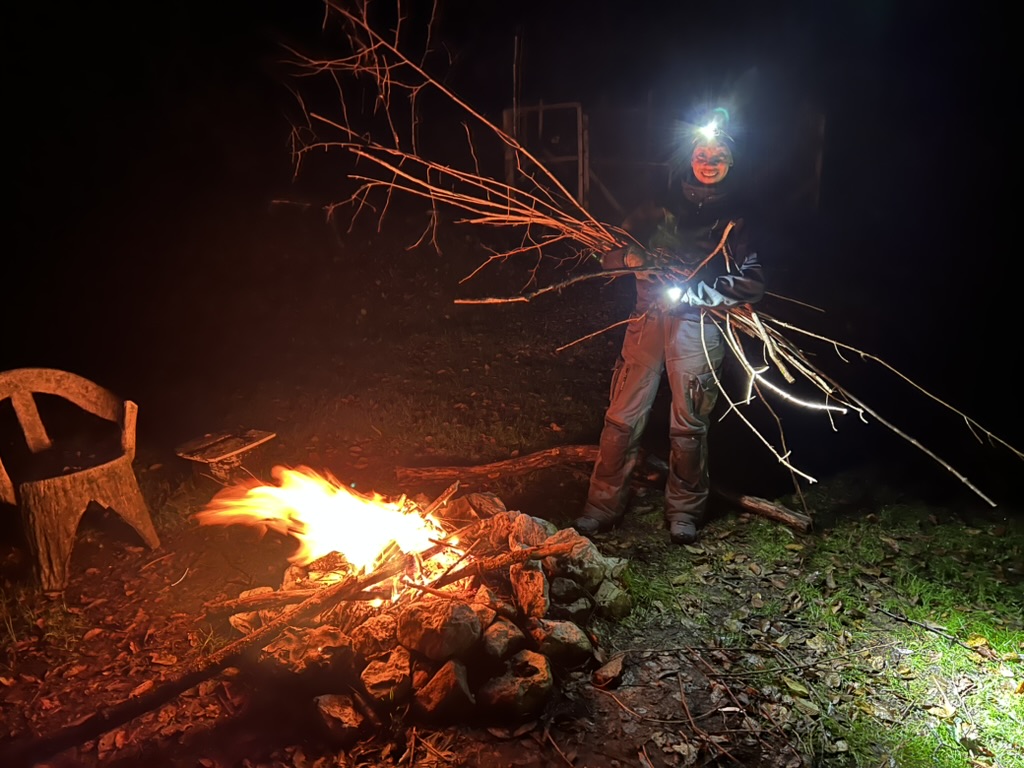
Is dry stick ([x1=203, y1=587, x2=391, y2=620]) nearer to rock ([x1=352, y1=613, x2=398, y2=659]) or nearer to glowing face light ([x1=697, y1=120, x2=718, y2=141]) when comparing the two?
rock ([x1=352, y1=613, x2=398, y2=659])

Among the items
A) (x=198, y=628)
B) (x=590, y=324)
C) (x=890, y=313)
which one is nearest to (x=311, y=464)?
(x=198, y=628)

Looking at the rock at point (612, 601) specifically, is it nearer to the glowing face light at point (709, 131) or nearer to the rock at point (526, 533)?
the rock at point (526, 533)

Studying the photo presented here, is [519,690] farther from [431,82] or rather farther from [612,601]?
[431,82]

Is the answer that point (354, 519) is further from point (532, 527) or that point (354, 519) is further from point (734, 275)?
point (734, 275)

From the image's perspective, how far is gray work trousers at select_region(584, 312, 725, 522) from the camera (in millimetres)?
4895

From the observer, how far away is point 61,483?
14.5 ft

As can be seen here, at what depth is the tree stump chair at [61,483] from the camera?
14.4ft

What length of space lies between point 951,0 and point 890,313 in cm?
530

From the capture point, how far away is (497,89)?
41.2 ft

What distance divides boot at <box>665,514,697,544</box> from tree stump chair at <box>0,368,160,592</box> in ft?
13.2

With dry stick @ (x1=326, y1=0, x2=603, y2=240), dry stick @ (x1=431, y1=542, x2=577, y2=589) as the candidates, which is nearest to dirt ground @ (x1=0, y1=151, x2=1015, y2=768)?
dry stick @ (x1=431, y1=542, x2=577, y2=589)

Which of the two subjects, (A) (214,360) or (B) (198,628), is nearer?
(B) (198,628)

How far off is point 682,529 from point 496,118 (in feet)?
32.7

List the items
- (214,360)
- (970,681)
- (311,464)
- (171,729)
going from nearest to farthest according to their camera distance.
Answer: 1. (171,729)
2. (970,681)
3. (311,464)
4. (214,360)
